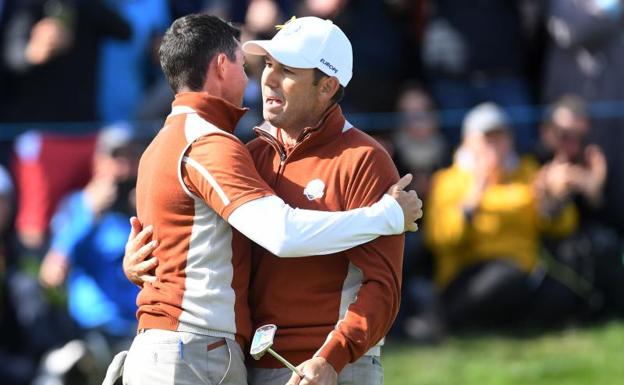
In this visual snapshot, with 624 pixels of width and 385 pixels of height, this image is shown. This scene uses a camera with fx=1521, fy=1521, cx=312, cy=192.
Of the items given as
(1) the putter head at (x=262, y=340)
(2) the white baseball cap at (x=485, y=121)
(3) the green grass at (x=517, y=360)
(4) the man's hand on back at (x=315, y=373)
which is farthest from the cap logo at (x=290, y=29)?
(2) the white baseball cap at (x=485, y=121)

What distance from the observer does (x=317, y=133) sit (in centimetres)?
590

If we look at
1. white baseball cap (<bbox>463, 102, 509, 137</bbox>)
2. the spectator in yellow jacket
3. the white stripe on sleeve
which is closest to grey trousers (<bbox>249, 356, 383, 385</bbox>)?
the white stripe on sleeve

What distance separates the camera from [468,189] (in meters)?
10.5

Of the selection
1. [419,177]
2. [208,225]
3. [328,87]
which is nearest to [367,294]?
[208,225]

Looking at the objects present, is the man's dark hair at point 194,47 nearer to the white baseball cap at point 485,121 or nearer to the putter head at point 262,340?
the putter head at point 262,340

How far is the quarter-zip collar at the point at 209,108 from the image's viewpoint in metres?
5.88

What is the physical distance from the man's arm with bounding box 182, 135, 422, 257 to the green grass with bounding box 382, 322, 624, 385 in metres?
4.50

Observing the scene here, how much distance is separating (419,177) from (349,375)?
5176mm

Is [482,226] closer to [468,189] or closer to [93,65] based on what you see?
[468,189]

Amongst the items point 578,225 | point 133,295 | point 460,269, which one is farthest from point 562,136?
point 133,295

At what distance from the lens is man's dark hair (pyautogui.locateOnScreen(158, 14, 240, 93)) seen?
233 inches

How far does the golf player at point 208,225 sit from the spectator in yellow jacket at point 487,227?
4.67 meters

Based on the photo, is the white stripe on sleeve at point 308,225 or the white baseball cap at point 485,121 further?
the white baseball cap at point 485,121

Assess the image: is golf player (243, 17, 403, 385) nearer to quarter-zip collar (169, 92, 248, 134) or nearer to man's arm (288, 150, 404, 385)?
man's arm (288, 150, 404, 385)
